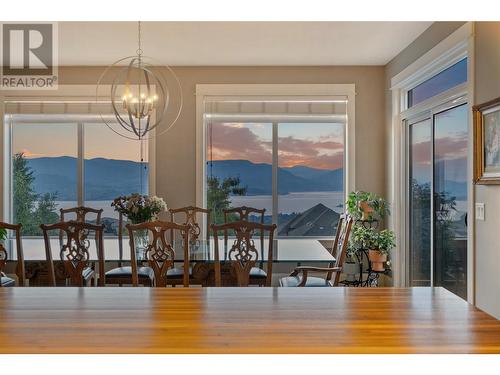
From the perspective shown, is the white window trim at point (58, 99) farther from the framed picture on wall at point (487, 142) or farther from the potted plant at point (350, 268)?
the framed picture on wall at point (487, 142)

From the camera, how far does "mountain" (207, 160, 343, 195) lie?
543cm

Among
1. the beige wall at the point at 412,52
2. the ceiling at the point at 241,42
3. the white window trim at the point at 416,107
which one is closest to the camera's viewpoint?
the white window trim at the point at 416,107

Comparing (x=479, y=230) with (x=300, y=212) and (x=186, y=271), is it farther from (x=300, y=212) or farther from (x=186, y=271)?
(x=300, y=212)

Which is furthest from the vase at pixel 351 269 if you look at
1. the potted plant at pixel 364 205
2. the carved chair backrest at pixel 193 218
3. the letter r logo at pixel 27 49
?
the letter r logo at pixel 27 49

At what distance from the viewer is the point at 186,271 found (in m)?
2.81

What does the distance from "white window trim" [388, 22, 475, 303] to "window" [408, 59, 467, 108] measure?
5 centimetres

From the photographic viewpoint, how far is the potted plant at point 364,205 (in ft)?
16.0

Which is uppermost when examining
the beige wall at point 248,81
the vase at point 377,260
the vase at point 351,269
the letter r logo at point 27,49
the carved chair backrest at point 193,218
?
the letter r logo at point 27,49

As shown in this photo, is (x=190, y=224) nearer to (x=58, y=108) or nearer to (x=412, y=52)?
(x=58, y=108)

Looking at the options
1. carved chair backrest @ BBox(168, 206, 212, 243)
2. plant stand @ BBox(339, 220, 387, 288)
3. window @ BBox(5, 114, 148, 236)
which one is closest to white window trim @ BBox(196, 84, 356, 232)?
carved chair backrest @ BBox(168, 206, 212, 243)

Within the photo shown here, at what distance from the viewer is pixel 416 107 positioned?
4.41 metres

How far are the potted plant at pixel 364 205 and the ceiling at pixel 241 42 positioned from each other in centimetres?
148

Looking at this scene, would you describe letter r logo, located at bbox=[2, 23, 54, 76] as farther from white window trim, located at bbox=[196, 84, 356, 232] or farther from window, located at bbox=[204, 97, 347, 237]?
window, located at bbox=[204, 97, 347, 237]

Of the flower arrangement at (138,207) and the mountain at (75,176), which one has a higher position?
the mountain at (75,176)
